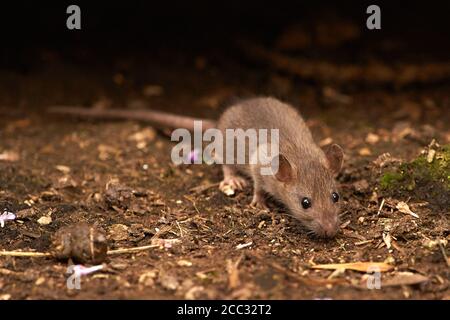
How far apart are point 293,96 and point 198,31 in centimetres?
235

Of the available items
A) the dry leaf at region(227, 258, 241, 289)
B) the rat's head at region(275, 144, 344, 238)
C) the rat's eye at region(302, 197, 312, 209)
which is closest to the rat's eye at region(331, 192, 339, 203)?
the rat's head at region(275, 144, 344, 238)

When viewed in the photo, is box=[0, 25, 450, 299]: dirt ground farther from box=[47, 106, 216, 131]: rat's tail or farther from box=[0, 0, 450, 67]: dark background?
box=[0, 0, 450, 67]: dark background

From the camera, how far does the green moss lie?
5.57 meters

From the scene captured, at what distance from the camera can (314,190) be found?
18.1ft

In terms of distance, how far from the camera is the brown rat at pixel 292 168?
5.43 metres

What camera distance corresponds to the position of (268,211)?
5754 mm

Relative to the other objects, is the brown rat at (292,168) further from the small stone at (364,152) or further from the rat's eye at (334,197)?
the small stone at (364,152)

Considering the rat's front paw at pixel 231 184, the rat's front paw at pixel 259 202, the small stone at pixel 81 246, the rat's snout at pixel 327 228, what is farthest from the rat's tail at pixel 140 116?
the small stone at pixel 81 246

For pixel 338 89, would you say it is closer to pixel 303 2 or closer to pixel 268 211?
pixel 303 2

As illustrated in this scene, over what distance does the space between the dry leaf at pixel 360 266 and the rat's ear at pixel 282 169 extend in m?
1.26

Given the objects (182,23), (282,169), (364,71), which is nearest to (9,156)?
(282,169)

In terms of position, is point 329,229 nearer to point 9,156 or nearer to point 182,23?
point 9,156

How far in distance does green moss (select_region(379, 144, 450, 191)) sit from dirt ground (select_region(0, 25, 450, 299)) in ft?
0.36

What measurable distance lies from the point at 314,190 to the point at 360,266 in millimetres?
1050
